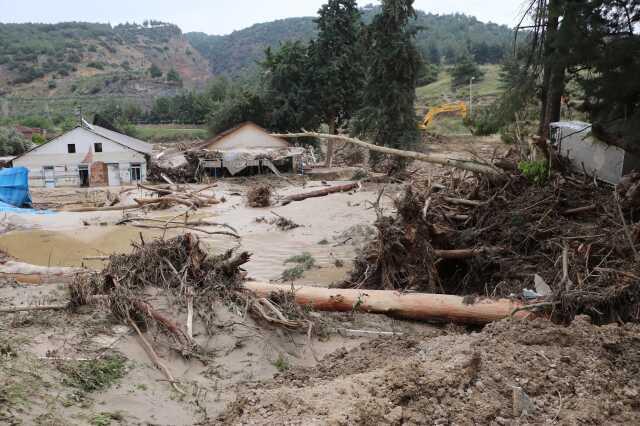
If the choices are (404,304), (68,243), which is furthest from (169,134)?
(404,304)

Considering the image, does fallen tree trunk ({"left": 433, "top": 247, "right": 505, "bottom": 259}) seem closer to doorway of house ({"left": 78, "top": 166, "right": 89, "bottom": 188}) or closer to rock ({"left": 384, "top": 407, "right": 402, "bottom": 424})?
rock ({"left": 384, "top": 407, "right": 402, "bottom": 424})

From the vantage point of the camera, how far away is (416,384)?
4.52 meters

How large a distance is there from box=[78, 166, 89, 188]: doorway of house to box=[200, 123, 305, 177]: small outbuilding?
260 inches

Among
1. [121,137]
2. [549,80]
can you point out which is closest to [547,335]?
[549,80]

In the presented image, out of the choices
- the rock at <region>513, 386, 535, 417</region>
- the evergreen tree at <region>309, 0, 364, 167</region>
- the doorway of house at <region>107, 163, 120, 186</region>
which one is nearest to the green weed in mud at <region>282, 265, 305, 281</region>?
the rock at <region>513, 386, 535, 417</region>

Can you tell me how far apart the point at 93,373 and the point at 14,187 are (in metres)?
21.2

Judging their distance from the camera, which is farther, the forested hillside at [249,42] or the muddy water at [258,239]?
the forested hillside at [249,42]

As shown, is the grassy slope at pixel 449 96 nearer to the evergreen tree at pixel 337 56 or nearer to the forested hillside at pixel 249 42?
the evergreen tree at pixel 337 56

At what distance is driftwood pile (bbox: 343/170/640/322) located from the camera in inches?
276

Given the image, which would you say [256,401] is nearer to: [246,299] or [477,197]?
[246,299]

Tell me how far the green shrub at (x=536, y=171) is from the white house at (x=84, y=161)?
2656cm

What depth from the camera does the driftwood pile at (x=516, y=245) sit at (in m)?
7.01

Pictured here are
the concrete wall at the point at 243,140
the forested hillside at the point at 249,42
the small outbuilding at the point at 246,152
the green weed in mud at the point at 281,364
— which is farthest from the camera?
the forested hillside at the point at 249,42

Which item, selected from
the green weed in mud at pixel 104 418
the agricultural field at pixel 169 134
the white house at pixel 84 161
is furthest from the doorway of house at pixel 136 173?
the green weed in mud at pixel 104 418
